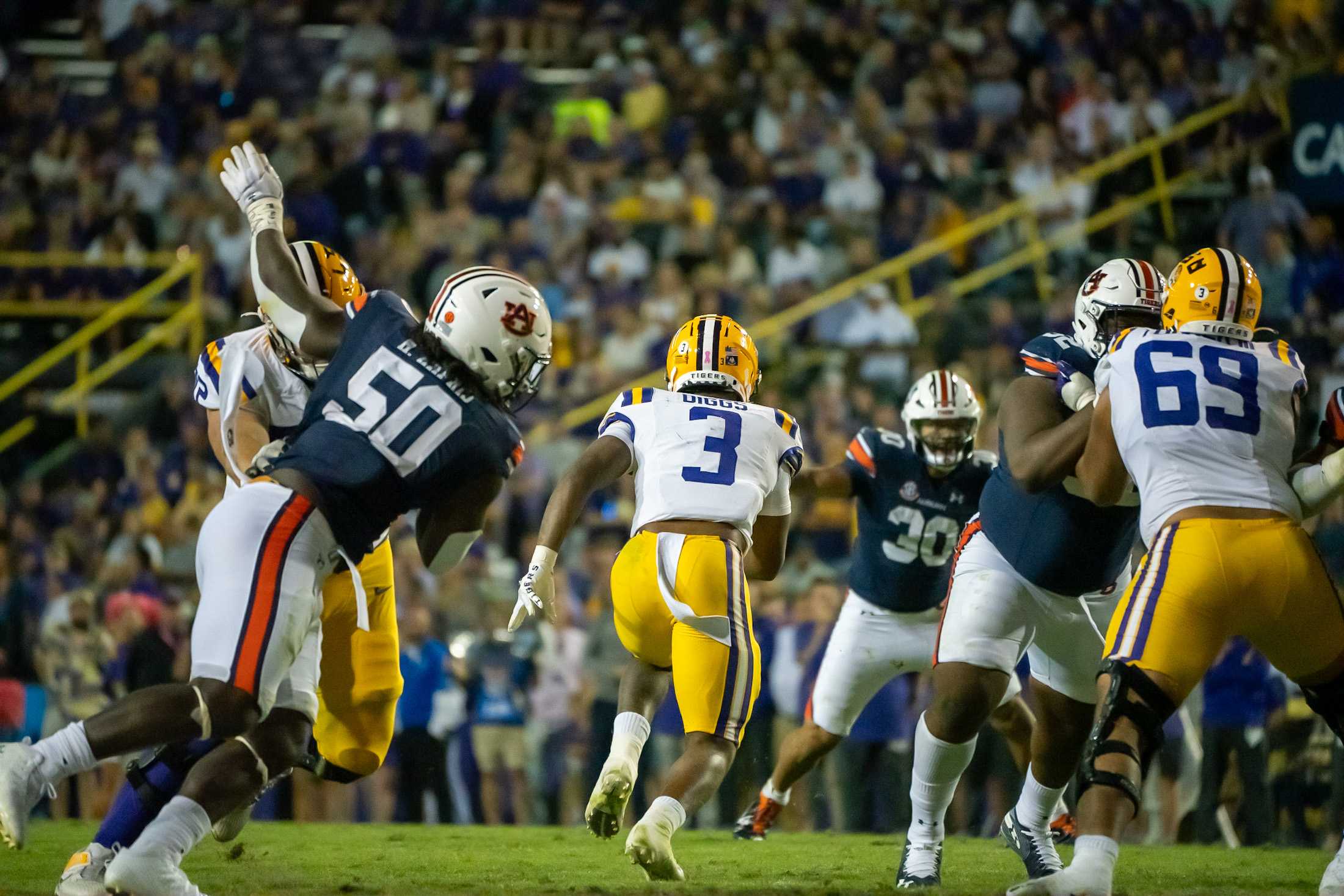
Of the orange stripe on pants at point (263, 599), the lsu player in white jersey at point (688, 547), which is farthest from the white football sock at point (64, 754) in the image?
the lsu player in white jersey at point (688, 547)

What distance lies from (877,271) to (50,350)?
7024 mm

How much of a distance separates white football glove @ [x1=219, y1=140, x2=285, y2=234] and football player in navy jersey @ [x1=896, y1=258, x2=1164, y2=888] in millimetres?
2610

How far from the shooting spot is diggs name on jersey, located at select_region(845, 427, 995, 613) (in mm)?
7656

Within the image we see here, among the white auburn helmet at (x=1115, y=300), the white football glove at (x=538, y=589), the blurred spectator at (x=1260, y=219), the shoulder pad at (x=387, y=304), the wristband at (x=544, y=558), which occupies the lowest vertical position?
the white football glove at (x=538, y=589)

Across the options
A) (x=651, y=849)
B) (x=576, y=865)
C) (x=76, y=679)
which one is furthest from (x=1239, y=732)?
(x=76, y=679)

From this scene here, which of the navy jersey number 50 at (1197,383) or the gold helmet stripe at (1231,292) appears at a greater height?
the gold helmet stripe at (1231,292)

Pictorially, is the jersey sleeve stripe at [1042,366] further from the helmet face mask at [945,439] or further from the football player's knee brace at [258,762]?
the football player's knee brace at [258,762]

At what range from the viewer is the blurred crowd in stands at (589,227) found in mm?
10398

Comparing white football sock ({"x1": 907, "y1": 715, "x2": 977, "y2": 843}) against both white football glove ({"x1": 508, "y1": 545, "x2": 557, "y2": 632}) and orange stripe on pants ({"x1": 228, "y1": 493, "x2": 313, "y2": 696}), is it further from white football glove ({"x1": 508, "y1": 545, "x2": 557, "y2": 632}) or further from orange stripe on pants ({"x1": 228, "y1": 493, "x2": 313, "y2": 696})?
orange stripe on pants ({"x1": 228, "y1": 493, "x2": 313, "y2": 696})

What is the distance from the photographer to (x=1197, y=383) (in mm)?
4754

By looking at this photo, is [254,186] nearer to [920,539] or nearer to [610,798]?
[610,798]

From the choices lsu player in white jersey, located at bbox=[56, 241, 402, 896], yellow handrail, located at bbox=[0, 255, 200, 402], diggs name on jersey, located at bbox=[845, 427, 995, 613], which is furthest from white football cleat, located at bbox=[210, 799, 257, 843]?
yellow handrail, located at bbox=[0, 255, 200, 402]

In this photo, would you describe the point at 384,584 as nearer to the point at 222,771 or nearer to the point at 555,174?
the point at 222,771

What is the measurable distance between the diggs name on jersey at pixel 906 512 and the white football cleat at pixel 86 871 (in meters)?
3.97
